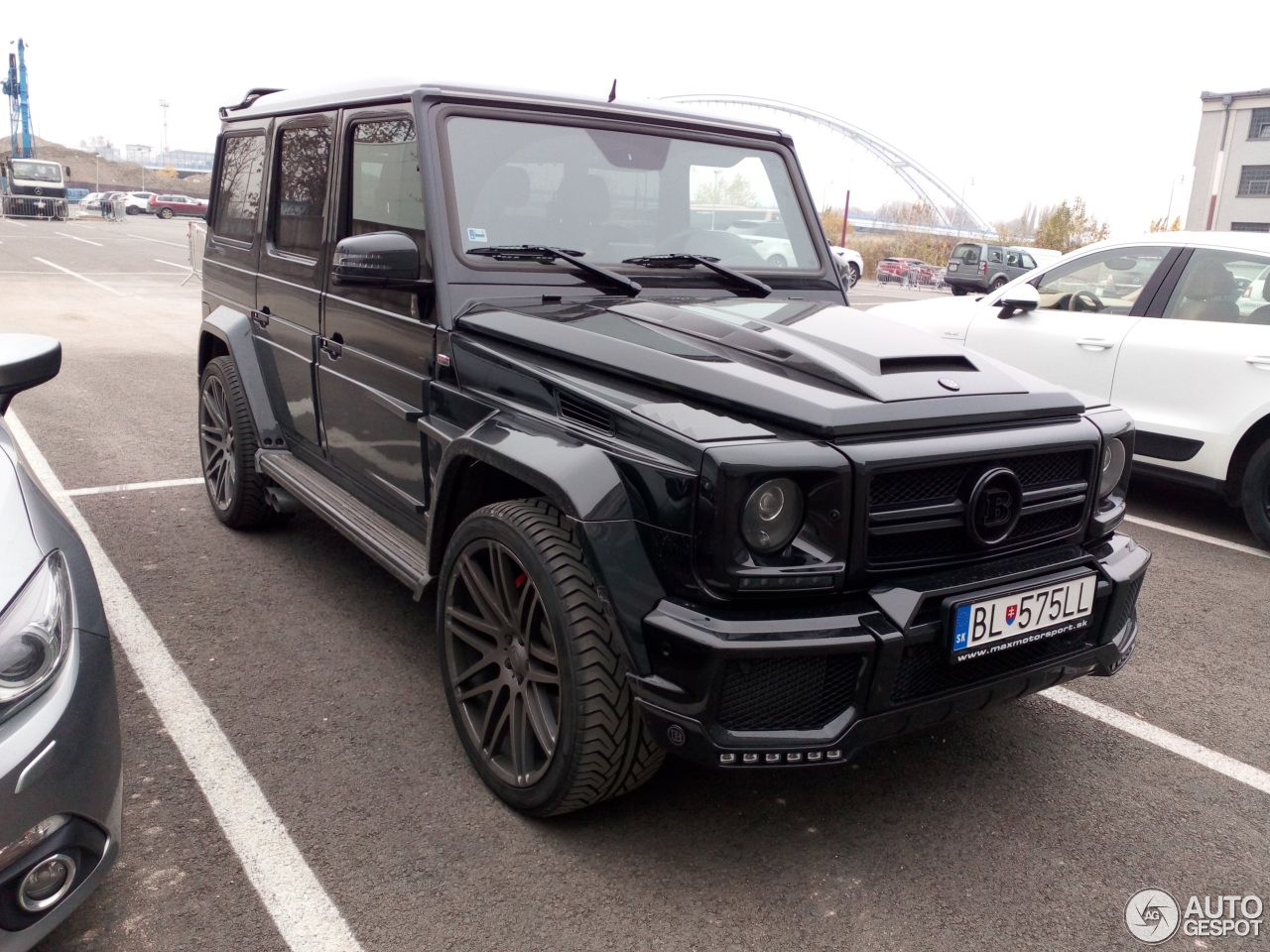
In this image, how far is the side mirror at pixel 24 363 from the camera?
9.00 feet

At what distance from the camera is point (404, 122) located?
3.49 meters

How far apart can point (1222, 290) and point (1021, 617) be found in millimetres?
4170

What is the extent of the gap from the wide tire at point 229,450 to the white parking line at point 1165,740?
3.57 metres

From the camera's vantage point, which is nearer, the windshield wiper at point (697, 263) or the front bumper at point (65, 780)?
the front bumper at point (65, 780)

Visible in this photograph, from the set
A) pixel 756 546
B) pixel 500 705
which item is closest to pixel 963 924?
pixel 756 546

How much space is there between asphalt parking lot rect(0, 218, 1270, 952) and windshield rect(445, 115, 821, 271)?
5.37 feet

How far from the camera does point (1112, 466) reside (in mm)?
2994

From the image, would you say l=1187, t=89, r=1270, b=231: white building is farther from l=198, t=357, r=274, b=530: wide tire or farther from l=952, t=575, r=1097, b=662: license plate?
l=952, t=575, r=1097, b=662: license plate

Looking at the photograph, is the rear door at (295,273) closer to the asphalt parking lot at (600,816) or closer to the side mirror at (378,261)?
the asphalt parking lot at (600,816)

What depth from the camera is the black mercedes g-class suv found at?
92.7 inches

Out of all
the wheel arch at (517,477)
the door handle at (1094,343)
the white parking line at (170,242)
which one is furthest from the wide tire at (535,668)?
the white parking line at (170,242)

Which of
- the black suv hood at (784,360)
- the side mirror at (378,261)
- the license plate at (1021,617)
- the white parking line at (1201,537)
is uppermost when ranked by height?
the side mirror at (378,261)

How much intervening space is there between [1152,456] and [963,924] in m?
4.22

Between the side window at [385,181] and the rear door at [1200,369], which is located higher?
the side window at [385,181]
